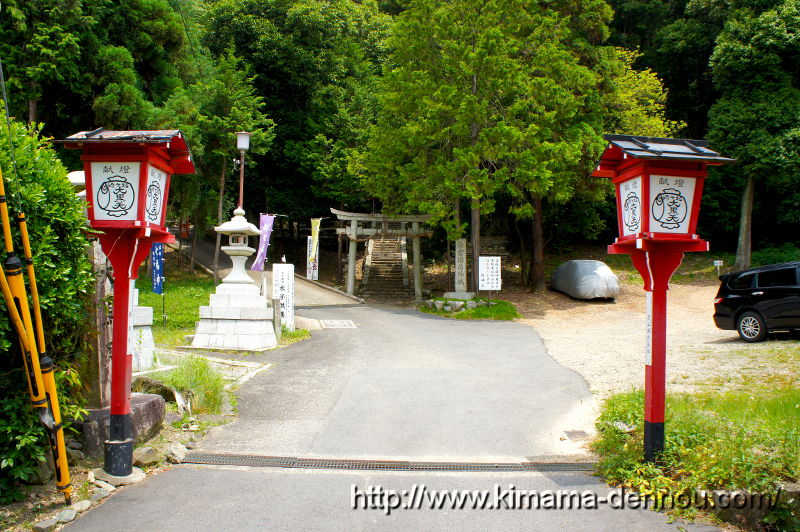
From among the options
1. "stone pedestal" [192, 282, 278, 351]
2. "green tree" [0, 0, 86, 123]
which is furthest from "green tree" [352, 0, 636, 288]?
"green tree" [0, 0, 86, 123]

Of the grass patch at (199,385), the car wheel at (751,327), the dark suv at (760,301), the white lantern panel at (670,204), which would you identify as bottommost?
the grass patch at (199,385)

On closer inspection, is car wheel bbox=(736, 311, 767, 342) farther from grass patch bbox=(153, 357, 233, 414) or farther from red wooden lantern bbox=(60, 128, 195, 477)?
red wooden lantern bbox=(60, 128, 195, 477)

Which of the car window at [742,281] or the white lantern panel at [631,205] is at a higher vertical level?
the white lantern panel at [631,205]

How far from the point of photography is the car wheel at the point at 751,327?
11117mm

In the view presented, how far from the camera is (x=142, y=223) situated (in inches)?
204

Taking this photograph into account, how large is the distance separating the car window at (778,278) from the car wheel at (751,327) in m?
0.65

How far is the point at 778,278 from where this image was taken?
1098 cm

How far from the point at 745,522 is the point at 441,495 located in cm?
230

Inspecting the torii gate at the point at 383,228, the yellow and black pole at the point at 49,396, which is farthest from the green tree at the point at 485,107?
the yellow and black pole at the point at 49,396

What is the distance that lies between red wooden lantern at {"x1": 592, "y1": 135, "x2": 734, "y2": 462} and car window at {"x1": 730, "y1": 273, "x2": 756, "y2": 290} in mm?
7448

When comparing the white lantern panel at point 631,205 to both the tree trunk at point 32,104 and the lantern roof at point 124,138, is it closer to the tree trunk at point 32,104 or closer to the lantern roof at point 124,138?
the lantern roof at point 124,138

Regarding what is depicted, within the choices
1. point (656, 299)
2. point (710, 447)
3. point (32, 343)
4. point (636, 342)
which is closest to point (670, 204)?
point (656, 299)

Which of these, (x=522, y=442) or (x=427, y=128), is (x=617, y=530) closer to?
(x=522, y=442)

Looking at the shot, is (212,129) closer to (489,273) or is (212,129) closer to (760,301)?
(489,273)
